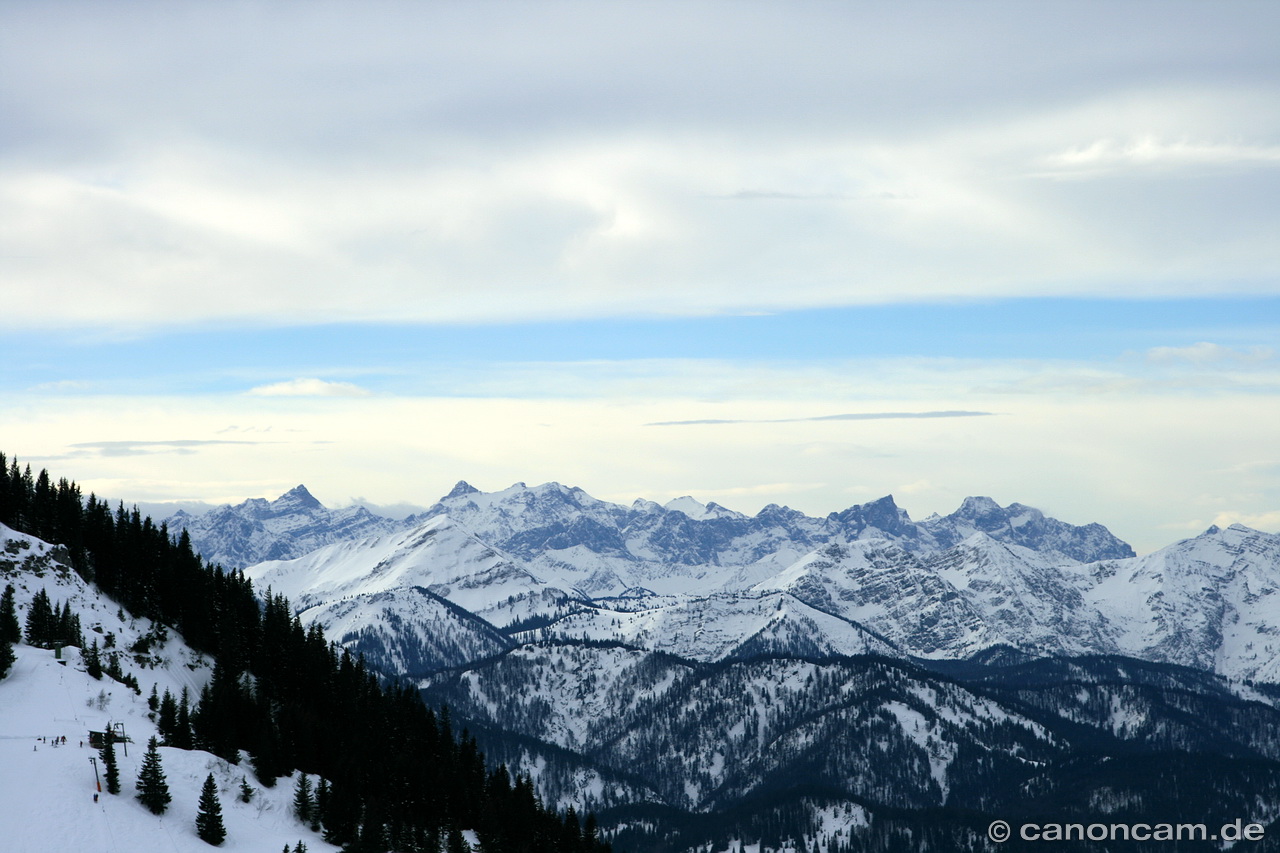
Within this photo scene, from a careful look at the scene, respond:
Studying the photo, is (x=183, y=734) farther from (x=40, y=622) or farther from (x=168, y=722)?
(x=40, y=622)

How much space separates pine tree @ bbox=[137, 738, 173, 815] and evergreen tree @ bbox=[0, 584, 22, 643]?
31.9m

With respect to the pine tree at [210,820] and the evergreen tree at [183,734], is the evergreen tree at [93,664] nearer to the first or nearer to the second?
the evergreen tree at [183,734]

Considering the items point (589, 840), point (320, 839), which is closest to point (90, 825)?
point (320, 839)

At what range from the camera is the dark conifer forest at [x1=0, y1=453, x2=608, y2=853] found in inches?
5438

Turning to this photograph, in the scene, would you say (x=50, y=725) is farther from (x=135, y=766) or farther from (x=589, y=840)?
(x=589, y=840)

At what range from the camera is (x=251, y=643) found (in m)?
178

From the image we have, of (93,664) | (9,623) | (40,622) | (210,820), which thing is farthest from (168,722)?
(40,622)

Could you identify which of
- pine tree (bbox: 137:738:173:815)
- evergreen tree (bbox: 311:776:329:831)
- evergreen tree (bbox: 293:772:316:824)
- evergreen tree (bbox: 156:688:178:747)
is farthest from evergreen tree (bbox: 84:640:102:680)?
evergreen tree (bbox: 311:776:329:831)

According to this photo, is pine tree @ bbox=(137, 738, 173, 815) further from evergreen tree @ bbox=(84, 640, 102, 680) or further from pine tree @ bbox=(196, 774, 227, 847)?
evergreen tree @ bbox=(84, 640, 102, 680)

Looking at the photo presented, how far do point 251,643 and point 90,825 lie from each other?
70372 mm

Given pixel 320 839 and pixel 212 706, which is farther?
pixel 212 706

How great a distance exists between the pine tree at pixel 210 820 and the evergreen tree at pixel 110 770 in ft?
25.9

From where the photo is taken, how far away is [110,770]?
375ft

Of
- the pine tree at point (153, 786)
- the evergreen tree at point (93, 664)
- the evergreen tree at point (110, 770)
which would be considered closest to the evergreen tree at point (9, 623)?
the evergreen tree at point (93, 664)
